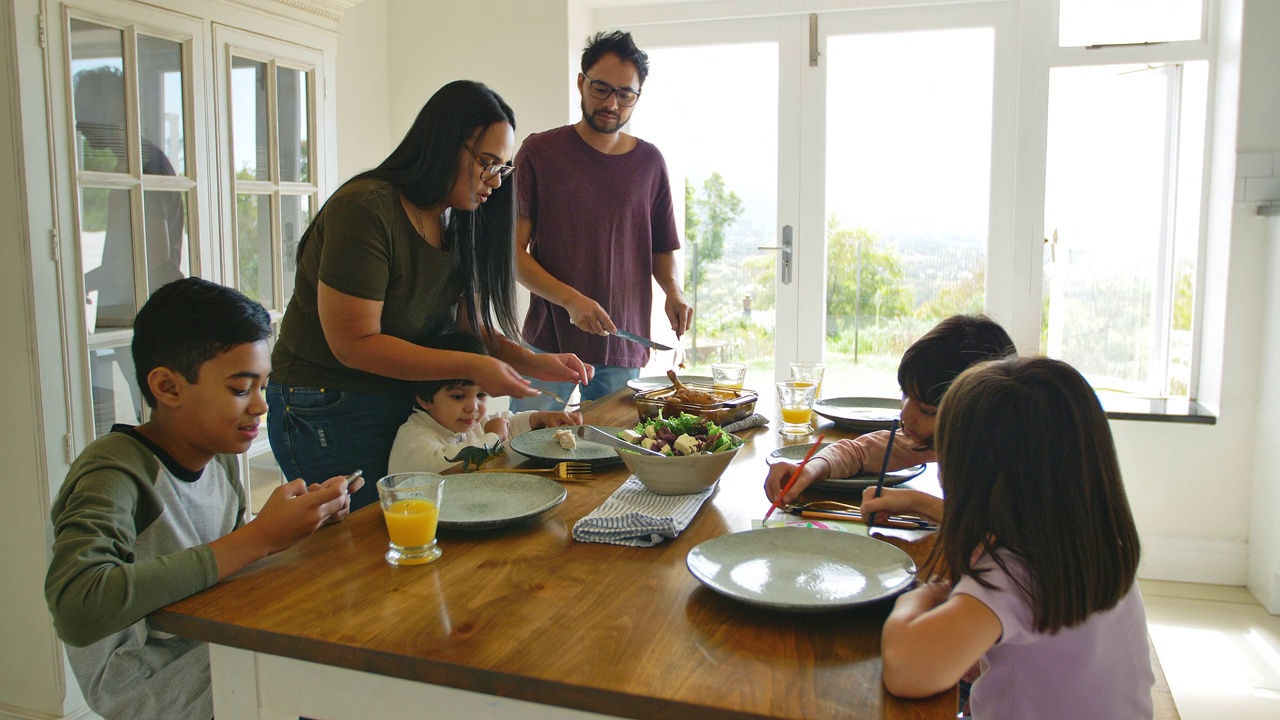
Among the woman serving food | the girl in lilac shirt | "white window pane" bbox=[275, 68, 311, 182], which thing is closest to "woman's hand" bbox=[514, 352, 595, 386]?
the woman serving food

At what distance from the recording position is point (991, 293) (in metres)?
3.79

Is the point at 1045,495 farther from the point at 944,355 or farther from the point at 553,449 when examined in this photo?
the point at 553,449

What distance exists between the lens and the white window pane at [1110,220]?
12.2 feet

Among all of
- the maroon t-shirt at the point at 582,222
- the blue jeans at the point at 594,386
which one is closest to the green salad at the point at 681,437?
the blue jeans at the point at 594,386

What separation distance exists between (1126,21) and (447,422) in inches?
122

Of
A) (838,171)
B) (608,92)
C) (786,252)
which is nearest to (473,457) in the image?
(608,92)

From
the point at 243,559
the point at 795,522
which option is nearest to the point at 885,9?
the point at 795,522

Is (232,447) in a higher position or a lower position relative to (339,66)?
lower

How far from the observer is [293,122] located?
10.2 feet

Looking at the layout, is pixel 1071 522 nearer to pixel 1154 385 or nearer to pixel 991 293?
pixel 991 293

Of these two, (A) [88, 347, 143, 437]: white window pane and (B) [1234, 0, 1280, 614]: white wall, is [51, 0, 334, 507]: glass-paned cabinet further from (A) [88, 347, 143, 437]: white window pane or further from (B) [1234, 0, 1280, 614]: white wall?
(B) [1234, 0, 1280, 614]: white wall

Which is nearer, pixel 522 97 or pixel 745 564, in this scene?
pixel 745 564

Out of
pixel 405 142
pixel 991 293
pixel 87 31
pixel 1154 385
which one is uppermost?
pixel 87 31

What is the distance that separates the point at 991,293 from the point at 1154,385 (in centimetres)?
76
